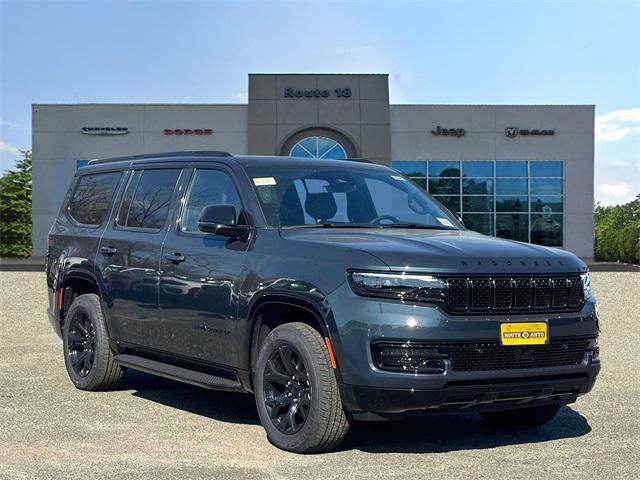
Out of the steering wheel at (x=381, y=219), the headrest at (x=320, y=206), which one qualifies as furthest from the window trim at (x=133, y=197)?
the steering wheel at (x=381, y=219)

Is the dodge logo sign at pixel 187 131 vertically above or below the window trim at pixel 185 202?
above

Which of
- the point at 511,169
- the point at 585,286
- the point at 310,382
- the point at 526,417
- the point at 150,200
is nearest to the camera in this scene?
the point at 310,382

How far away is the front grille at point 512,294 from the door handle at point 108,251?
11.2 ft

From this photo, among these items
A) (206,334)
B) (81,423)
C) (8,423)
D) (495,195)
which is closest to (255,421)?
A: (206,334)

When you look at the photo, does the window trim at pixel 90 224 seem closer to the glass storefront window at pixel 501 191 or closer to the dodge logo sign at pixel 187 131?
the dodge logo sign at pixel 187 131

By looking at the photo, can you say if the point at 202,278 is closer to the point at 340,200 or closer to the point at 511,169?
the point at 340,200

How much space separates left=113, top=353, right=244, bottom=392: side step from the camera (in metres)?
6.13

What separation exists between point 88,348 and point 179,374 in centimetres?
179

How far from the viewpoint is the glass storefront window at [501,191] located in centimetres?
4241

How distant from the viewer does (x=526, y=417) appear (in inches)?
253

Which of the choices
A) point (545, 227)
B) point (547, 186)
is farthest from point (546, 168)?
point (545, 227)

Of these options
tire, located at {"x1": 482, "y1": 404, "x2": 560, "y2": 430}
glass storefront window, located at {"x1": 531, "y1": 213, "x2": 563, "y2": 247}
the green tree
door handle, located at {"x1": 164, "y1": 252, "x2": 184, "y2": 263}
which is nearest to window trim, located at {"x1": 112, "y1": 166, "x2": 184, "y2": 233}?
door handle, located at {"x1": 164, "y1": 252, "x2": 184, "y2": 263}

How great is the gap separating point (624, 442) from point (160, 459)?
10.1 ft

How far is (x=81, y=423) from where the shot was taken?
6.53m
